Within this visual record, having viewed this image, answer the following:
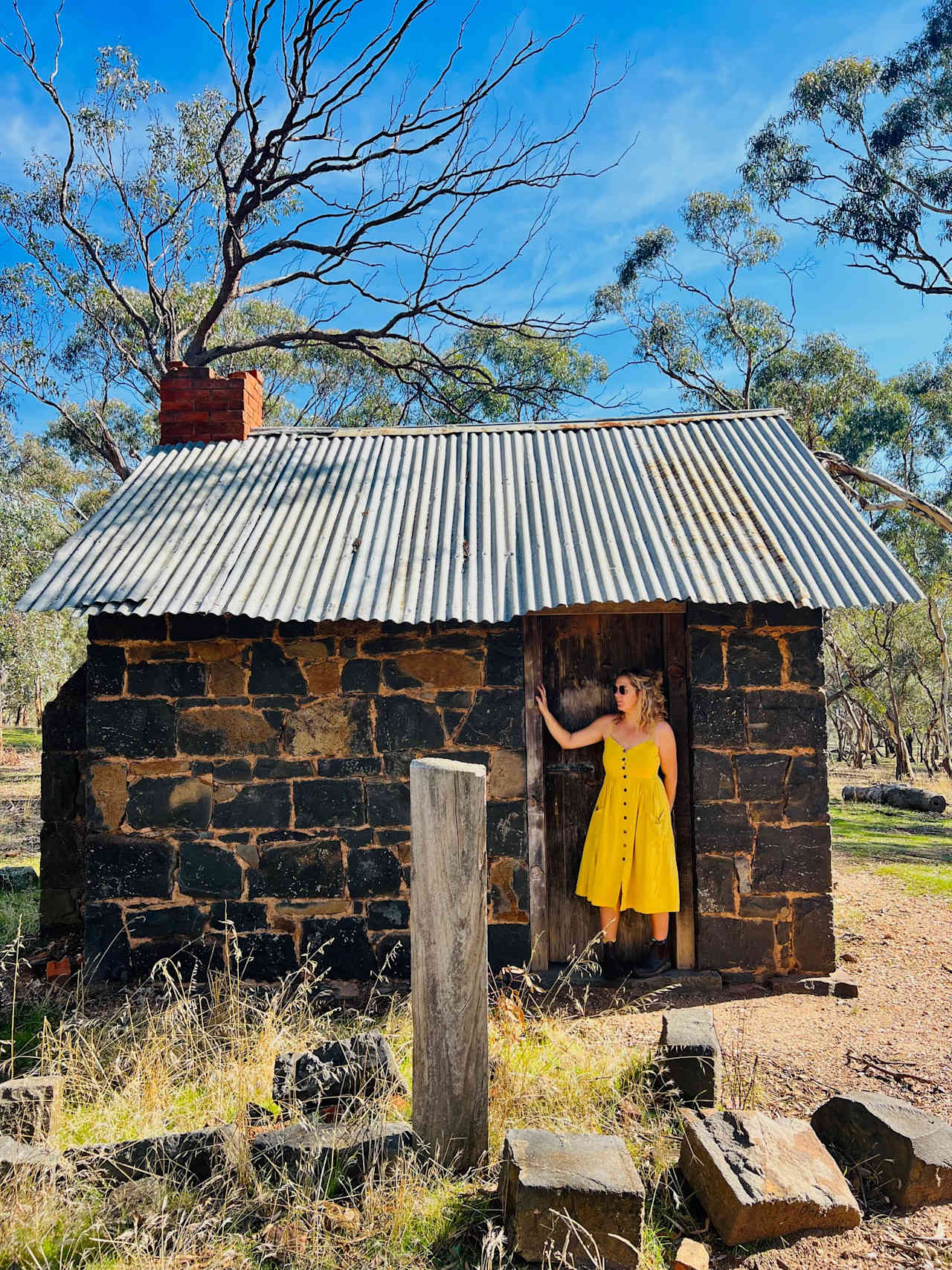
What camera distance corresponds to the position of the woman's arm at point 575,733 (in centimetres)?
544

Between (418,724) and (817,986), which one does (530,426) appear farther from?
(817,986)

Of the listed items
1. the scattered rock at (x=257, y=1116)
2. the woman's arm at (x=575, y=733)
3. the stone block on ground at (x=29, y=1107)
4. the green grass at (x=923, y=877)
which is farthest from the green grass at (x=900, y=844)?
the stone block on ground at (x=29, y=1107)

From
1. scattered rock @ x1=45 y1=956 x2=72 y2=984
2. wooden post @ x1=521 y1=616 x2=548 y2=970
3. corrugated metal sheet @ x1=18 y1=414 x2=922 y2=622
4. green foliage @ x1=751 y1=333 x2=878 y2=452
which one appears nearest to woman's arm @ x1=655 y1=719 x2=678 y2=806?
wooden post @ x1=521 y1=616 x2=548 y2=970

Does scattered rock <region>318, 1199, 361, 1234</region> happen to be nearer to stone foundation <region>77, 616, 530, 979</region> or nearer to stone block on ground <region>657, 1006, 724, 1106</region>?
stone block on ground <region>657, 1006, 724, 1106</region>

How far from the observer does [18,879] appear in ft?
27.1

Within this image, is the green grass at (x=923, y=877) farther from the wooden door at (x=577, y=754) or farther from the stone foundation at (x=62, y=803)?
the stone foundation at (x=62, y=803)

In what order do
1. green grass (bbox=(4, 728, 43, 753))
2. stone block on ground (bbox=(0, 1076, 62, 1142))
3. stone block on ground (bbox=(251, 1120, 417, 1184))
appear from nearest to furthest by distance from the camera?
1. stone block on ground (bbox=(251, 1120, 417, 1184))
2. stone block on ground (bbox=(0, 1076, 62, 1142))
3. green grass (bbox=(4, 728, 43, 753))

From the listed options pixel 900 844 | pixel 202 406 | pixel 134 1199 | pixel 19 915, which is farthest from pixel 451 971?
pixel 900 844

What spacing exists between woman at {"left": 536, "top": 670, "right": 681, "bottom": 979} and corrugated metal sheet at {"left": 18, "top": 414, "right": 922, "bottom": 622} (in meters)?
0.81

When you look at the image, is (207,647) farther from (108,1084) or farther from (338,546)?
(108,1084)

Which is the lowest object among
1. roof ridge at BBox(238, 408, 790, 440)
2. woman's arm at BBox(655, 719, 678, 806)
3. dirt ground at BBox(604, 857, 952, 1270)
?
dirt ground at BBox(604, 857, 952, 1270)

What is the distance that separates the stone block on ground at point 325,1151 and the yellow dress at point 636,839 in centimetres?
240

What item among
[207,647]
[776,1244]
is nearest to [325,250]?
[207,647]

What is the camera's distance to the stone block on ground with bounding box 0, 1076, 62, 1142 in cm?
340
